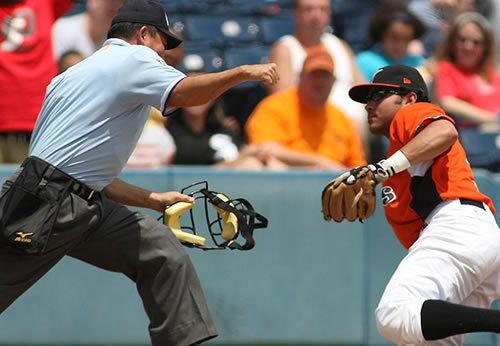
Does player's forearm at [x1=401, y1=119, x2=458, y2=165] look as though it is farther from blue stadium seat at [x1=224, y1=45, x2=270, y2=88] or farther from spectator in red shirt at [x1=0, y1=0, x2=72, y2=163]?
blue stadium seat at [x1=224, y1=45, x2=270, y2=88]

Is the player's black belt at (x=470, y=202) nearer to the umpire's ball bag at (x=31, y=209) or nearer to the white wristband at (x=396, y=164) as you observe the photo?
the white wristband at (x=396, y=164)

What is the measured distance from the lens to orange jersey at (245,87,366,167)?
7023mm

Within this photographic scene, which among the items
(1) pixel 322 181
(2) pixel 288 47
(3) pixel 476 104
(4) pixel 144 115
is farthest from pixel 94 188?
(3) pixel 476 104

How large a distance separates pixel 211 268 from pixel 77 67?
2.48 m

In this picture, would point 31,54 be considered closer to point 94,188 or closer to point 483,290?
point 94,188

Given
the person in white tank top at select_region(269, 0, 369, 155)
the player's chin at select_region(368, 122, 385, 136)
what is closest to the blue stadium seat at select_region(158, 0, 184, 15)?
the person in white tank top at select_region(269, 0, 369, 155)

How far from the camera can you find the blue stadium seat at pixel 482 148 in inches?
278

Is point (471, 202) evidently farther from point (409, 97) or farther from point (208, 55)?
point (208, 55)

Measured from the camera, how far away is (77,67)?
4.36 metres

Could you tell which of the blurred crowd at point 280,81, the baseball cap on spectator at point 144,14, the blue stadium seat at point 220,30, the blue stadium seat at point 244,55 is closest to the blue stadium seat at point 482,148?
the blurred crowd at point 280,81

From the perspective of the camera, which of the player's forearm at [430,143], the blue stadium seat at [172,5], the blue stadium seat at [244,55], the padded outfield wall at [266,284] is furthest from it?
the blue stadium seat at [172,5]

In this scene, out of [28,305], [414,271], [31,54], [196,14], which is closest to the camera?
[414,271]

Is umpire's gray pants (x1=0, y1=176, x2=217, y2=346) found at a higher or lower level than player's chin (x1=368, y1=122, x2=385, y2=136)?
lower

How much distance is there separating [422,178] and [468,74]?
3.65 meters
